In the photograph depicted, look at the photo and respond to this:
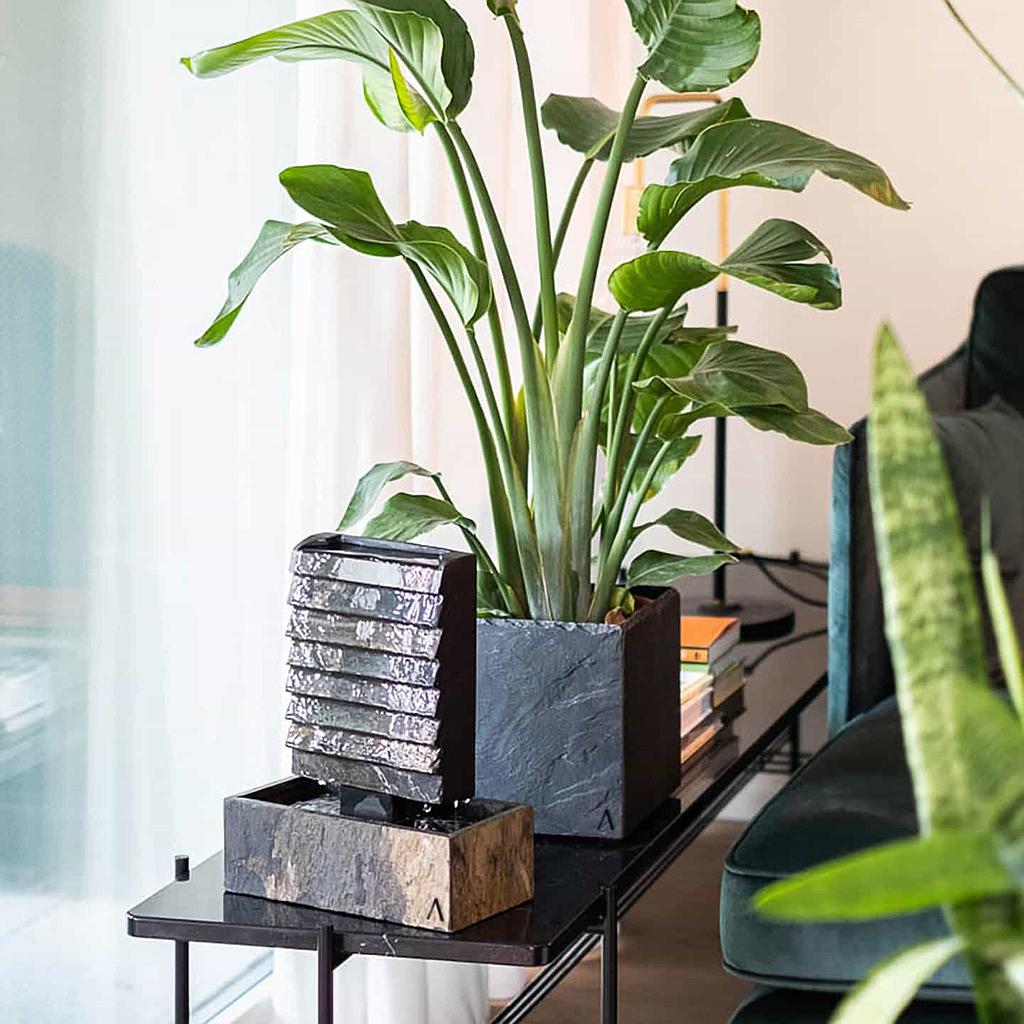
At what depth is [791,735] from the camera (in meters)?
2.62

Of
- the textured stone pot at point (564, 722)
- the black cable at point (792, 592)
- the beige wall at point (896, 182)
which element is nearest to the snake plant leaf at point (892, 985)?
Result: the textured stone pot at point (564, 722)

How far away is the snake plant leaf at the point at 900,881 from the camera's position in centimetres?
39

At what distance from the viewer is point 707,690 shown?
5.61 ft

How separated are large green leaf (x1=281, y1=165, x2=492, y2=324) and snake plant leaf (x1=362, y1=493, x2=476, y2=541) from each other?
0.17 metres

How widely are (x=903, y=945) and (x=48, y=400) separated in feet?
2.78

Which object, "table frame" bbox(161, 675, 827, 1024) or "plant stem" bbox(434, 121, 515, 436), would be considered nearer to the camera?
"table frame" bbox(161, 675, 827, 1024)

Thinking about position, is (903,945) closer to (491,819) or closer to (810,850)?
(810,850)

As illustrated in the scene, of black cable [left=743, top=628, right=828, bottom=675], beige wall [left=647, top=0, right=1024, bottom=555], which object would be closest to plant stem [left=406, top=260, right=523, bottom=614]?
black cable [left=743, top=628, right=828, bottom=675]

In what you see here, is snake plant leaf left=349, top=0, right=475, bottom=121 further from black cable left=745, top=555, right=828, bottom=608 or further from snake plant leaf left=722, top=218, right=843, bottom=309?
black cable left=745, top=555, right=828, bottom=608

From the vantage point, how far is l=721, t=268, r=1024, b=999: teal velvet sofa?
1247 millimetres

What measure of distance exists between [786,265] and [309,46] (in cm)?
45

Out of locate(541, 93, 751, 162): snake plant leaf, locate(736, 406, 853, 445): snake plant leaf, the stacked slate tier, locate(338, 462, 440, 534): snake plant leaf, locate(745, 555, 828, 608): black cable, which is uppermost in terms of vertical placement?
locate(541, 93, 751, 162): snake plant leaf

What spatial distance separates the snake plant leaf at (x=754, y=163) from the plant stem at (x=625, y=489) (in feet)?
0.57

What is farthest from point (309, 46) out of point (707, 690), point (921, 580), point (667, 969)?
point (667, 969)
